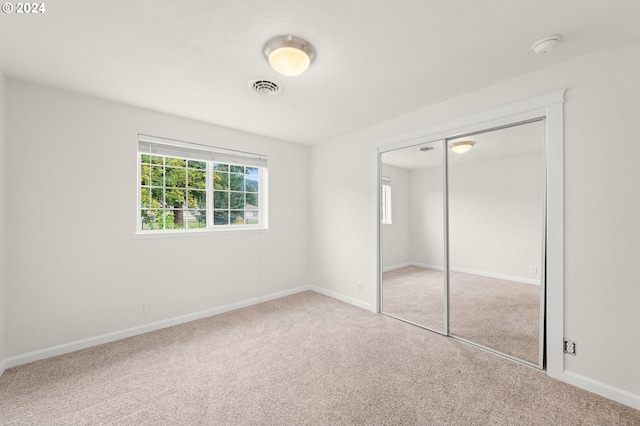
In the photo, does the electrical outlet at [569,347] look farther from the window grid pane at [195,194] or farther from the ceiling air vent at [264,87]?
the window grid pane at [195,194]

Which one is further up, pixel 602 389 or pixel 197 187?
pixel 197 187

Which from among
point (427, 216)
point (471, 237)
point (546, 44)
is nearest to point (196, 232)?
point (427, 216)

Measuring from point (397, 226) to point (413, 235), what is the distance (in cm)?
25

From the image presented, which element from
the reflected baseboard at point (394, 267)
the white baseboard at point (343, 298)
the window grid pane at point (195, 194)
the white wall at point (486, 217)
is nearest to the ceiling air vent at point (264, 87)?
the window grid pane at point (195, 194)

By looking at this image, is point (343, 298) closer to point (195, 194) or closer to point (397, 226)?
point (397, 226)

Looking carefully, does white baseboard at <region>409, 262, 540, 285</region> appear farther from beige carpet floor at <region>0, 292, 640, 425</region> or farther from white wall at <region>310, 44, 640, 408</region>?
beige carpet floor at <region>0, 292, 640, 425</region>

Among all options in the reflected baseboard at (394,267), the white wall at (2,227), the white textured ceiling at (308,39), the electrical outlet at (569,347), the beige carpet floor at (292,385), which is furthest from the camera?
the reflected baseboard at (394,267)

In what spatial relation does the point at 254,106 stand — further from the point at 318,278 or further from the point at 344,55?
the point at 318,278

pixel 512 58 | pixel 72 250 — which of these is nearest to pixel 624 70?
pixel 512 58

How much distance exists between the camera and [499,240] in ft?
8.63

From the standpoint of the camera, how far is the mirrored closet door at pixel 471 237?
2.33 meters

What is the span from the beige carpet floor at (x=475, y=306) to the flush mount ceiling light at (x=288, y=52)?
248 centimetres

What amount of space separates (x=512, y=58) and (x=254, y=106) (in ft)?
7.71

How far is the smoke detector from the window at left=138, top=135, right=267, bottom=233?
3.21m
